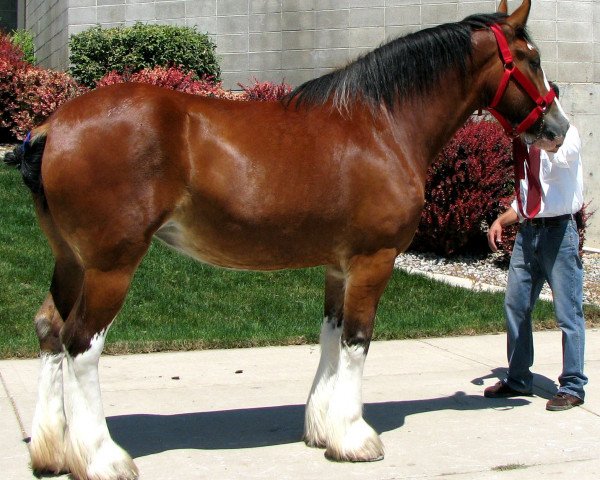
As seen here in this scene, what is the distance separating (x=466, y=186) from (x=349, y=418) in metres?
6.38

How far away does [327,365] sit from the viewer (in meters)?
4.96

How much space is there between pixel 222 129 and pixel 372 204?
88cm

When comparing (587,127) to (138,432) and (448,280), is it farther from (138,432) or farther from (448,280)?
(138,432)

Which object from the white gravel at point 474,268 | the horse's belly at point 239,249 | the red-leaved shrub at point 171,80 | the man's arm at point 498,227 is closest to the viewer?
the horse's belly at point 239,249

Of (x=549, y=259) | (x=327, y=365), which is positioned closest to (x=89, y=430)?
(x=327, y=365)

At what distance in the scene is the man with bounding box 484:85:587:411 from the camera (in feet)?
18.0

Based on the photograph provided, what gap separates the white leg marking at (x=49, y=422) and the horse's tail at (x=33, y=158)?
2.94 feet

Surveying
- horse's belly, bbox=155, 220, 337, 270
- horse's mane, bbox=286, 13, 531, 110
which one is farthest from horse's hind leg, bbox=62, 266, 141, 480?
horse's mane, bbox=286, 13, 531, 110

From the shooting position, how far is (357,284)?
464cm

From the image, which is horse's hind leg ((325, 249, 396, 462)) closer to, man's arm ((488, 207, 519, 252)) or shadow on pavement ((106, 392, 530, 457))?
shadow on pavement ((106, 392, 530, 457))

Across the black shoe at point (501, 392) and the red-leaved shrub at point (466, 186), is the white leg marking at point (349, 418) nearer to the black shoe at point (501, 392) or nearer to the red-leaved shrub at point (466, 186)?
the black shoe at point (501, 392)

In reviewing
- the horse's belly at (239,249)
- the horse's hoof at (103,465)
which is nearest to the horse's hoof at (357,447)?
the horse's belly at (239,249)

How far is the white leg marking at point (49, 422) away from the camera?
14.4ft

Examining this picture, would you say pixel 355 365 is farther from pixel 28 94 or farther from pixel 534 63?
pixel 28 94
